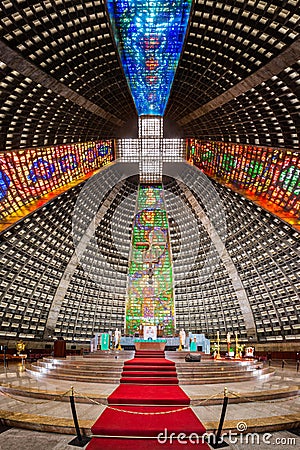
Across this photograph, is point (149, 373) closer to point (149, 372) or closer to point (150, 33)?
point (149, 372)

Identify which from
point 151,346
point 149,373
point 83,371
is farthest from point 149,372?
point 151,346

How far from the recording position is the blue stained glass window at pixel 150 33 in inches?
1395

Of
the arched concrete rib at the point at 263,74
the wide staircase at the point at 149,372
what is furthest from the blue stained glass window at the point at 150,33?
the wide staircase at the point at 149,372

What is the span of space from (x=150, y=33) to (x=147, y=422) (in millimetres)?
41510

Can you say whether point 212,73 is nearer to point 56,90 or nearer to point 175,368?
point 56,90

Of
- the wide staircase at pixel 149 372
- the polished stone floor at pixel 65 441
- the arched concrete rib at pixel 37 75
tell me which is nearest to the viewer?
the polished stone floor at pixel 65 441

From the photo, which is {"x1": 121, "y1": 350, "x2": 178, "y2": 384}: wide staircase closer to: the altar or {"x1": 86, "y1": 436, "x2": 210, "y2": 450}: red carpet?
{"x1": 86, "y1": 436, "x2": 210, "y2": 450}: red carpet

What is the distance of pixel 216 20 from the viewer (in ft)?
99.7

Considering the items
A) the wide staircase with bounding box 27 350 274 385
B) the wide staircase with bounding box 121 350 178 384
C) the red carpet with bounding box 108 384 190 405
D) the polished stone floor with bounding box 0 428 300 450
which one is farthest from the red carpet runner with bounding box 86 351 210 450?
the wide staircase with bounding box 27 350 274 385

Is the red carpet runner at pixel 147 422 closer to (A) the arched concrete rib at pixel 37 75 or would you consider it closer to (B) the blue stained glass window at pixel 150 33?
(A) the arched concrete rib at pixel 37 75

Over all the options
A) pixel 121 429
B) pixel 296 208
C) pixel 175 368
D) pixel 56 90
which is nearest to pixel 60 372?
pixel 175 368

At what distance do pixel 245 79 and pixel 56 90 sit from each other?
18.5 meters

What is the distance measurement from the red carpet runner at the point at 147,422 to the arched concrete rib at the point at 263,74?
25.8 meters

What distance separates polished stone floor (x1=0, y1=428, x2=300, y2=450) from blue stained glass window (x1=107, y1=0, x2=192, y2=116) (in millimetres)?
33320
